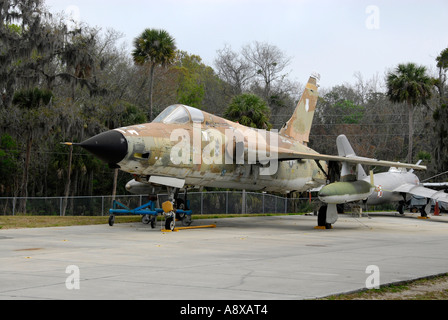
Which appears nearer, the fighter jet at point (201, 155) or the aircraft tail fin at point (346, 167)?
the fighter jet at point (201, 155)

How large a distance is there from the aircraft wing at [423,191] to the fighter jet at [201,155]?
7.56 m

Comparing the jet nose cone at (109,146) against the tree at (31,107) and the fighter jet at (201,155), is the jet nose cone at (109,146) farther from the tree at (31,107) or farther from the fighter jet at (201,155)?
the tree at (31,107)

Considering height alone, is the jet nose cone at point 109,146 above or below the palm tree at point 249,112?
below

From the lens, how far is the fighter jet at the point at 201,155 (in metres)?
15.7

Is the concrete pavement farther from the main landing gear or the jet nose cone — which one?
the jet nose cone

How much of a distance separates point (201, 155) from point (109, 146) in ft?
11.8

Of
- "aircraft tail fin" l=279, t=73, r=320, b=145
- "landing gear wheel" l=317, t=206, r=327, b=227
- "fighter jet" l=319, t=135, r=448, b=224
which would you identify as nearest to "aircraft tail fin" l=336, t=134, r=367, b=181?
"fighter jet" l=319, t=135, r=448, b=224

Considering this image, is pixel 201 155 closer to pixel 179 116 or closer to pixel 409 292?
pixel 179 116

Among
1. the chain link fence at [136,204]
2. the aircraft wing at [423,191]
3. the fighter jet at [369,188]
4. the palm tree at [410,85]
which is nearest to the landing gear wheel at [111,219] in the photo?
the fighter jet at [369,188]

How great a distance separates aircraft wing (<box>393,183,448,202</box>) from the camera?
91.3 ft

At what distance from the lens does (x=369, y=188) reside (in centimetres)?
2066

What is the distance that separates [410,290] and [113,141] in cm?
961

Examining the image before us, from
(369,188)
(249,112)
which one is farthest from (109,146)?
(249,112)
